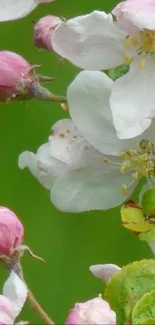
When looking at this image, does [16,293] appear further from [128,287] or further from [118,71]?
[118,71]

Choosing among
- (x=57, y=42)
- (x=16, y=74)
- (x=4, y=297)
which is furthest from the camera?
(x=16, y=74)

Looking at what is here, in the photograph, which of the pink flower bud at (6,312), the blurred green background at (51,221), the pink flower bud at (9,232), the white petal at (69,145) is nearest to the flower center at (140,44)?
the white petal at (69,145)

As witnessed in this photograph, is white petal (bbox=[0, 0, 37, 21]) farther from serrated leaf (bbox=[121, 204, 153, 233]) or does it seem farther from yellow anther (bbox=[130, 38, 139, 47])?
serrated leaf (bbox=[121, 204, 153, 233])

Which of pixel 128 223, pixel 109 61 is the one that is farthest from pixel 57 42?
pixel 128 223

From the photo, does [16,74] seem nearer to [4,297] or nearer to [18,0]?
[18,0]

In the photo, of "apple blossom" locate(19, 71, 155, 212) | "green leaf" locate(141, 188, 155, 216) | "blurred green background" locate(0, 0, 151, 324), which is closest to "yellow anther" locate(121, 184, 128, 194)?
"apple blossom" locate(19, 71, 155, 212)

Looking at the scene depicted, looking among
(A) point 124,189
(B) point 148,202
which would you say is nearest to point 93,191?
(A) point 124,189
